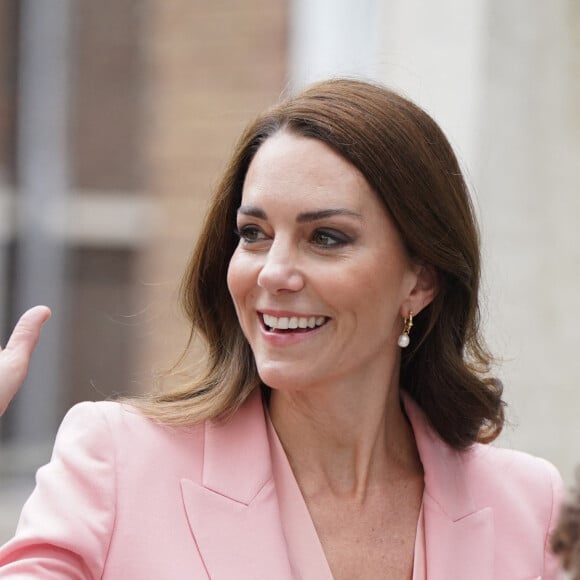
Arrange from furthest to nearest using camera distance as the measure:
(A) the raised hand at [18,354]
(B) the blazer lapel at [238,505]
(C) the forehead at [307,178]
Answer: (C) the forehead at [307,178] < (B) the blazer lapel at [238,505] < (A) the raised hand at [18,354]

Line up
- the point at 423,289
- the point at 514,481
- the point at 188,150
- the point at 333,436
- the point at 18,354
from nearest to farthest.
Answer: the point at 18,354, the point at 333,436, the point at 423,289, the point at 514,481, the point at 188,150

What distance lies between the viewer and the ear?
131 inches

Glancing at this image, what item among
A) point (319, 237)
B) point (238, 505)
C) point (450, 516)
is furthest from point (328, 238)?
point (450, 516)

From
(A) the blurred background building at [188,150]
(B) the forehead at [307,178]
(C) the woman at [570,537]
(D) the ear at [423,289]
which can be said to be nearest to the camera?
(C) the woman at [570,537]

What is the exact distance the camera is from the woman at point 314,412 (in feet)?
9.85

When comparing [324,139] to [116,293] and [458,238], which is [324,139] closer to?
[458,238]

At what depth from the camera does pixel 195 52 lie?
657cm

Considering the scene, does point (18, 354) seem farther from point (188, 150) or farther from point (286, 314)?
point (188, 150)

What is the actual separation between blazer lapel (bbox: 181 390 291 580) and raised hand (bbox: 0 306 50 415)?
1.38 ft

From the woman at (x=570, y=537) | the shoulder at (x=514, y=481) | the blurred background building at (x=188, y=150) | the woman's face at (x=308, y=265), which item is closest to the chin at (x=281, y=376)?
the woman's face at (x=308, y=265)

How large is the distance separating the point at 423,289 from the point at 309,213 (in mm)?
407

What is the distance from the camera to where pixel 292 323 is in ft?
10.1

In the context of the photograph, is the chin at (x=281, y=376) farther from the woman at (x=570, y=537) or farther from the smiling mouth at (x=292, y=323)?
the woman at (x=570, y=537)

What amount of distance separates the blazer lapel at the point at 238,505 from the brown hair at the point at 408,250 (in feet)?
0.22
